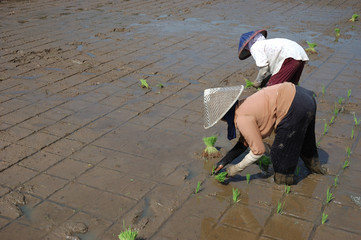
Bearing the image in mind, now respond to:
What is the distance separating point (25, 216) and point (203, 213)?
5.02 feet

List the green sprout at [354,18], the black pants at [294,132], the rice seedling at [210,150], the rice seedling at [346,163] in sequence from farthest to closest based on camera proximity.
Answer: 1. the green sprout at [354,18]
2. the rice seedling at [210,150]
3. the rice seedling at [346,163]
4. the black pants at [294,132]

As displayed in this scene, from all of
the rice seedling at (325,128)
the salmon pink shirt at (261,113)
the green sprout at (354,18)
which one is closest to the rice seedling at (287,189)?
the salmon pink shirt at (261,113)

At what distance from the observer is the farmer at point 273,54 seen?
506cm

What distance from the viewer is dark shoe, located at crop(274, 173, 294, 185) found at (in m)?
4.19

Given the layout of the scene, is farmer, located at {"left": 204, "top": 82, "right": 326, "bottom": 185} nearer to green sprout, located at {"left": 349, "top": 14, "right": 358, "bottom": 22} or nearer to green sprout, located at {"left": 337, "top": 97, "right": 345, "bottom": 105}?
green sprout, located at {"left": 337, "top": 97, "right": 345, "bottom": 105}

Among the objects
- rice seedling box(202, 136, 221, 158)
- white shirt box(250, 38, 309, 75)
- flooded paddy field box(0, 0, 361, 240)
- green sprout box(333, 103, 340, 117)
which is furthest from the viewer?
green sprout box(333, 103, 340, 117)

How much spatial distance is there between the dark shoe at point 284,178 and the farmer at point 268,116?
99 millimetres

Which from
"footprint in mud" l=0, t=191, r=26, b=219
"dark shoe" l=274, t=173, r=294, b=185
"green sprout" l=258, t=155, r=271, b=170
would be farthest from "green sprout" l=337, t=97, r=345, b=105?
"footprint in mud" l=0, t=191, r=26, b=219

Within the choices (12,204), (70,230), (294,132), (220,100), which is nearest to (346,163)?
(294,132)

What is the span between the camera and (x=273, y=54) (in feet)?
16.9

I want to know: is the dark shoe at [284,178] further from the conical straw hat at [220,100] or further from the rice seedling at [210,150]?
the conical straw hat at [220,100]

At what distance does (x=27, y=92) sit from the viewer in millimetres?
6516

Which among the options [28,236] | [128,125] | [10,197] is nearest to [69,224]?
[28,236]

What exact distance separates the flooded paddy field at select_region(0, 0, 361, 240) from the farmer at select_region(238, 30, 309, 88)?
0.83 metres
